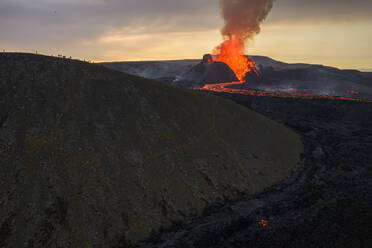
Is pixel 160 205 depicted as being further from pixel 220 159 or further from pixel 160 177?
pixel 220 159

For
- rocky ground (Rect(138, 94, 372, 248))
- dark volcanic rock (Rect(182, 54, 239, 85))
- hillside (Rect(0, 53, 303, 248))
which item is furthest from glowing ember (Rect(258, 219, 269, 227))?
dark volcanic rock (Rect(182, 54, 239, 85))

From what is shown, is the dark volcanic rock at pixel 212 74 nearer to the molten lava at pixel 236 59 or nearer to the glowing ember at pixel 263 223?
the molten lava at pixel 236 59

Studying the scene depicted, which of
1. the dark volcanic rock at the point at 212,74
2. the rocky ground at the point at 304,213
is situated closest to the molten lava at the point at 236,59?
the dark volcanic rock at the point at 212,74

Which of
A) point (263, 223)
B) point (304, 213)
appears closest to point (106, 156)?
point (263, 223)

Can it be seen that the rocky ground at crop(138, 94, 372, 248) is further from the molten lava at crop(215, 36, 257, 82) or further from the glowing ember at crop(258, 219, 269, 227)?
the molten lava at crop(215, 36, 257, 82)

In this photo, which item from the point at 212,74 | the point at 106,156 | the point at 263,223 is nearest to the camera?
the point at 263,223

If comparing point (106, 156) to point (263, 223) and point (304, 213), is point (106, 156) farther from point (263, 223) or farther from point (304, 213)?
point (304, 213)
